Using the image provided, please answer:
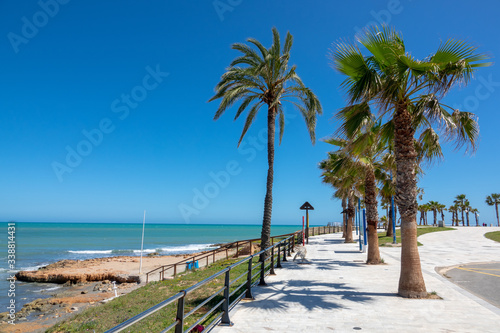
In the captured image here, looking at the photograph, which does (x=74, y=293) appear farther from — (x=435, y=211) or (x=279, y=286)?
(x=435, y=211)

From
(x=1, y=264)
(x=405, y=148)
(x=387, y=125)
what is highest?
(x=387, y=125)

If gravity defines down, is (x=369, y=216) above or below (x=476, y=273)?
above

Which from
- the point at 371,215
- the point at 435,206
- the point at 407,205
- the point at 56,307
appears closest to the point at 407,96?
the point at 407,205

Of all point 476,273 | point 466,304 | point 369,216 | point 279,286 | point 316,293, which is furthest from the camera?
point 369,216

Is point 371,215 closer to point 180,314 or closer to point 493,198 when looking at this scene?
point 180,314

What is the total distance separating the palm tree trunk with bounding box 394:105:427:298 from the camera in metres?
7.36

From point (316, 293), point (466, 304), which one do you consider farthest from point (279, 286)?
point (466, 304)

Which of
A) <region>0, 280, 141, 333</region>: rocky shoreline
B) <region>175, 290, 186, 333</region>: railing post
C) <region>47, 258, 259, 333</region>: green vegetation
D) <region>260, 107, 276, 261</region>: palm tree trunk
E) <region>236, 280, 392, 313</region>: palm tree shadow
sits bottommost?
<region>0, 280, 141, 333</region>: rocky shoreline

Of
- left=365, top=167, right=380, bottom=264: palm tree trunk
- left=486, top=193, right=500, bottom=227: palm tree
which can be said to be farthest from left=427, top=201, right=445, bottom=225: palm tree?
left=365, top=167, right=380, bottom=264: palm tree trunk

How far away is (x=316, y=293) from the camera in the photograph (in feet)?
25.8

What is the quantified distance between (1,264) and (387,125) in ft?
120

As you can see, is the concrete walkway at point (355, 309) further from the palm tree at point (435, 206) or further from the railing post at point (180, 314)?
the palm tree at point (435, 206)

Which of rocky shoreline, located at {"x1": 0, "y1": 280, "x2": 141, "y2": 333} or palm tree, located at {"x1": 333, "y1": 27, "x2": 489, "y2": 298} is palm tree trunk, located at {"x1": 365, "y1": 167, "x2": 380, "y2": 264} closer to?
palm tree, located at {"x1": 333, "y1": 27, "x2": 489, "y2": 298}

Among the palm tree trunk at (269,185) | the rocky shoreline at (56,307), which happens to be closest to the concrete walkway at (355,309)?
the palm tree trunk at (269,185)
